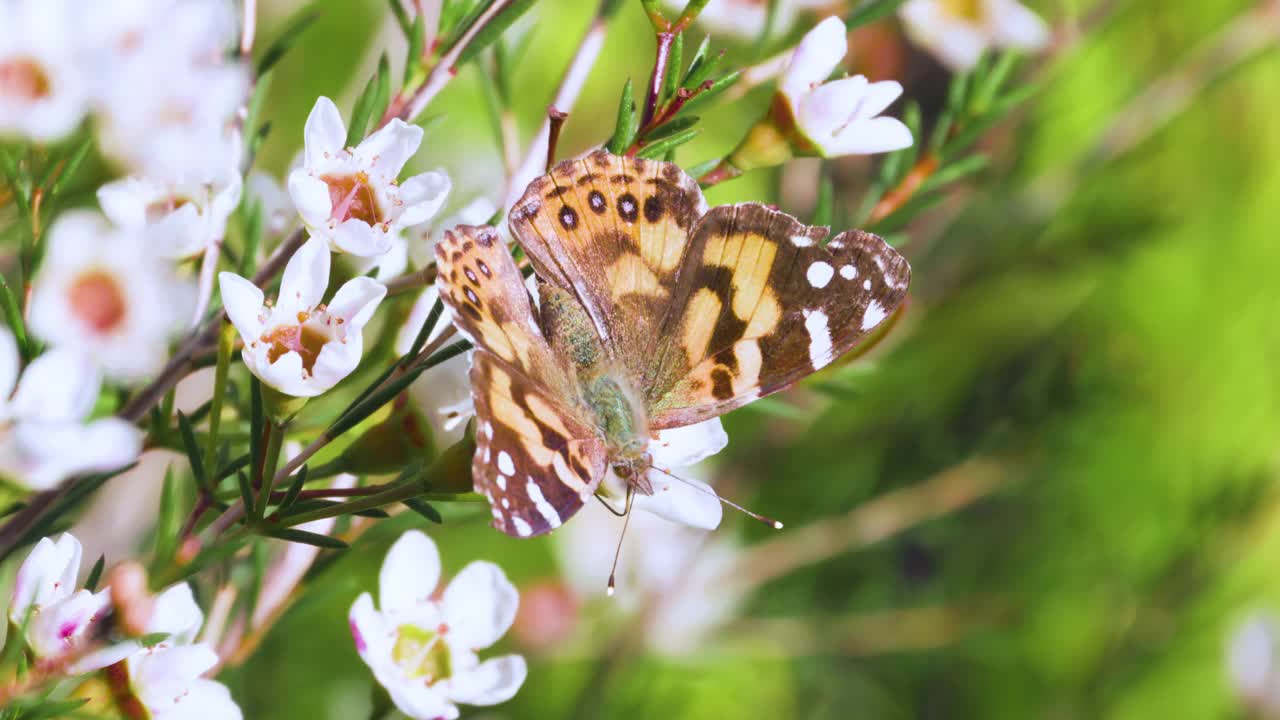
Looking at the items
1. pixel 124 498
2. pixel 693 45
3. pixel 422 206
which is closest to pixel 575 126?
pixel 693 45

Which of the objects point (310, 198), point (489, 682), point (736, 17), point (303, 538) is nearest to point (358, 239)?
point (310, 198)

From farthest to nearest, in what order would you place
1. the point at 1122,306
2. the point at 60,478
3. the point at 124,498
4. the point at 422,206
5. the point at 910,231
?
the point at 1122,306 → the point at 910,231 → the point at 124,498 → the point at 422,206 → the point at 60,478

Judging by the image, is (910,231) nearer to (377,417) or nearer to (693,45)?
(693,45)

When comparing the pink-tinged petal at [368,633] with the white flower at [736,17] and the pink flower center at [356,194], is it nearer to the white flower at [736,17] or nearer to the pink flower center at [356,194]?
the pink flower center at [356,194]

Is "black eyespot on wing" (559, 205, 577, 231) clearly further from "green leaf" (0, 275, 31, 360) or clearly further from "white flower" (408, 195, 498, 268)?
"green leaf" (0, 275, 31, 360)

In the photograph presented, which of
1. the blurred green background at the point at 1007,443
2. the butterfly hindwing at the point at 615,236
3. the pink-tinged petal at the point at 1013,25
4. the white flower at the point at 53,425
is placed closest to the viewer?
the white flower at the point at 53,425

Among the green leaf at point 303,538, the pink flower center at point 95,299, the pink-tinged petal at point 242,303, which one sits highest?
the pink-tinged petal at point 242,303

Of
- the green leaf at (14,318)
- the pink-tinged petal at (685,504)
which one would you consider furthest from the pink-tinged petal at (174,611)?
the pink-tinged petal at (685,504)

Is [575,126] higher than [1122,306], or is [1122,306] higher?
[1122,306]
